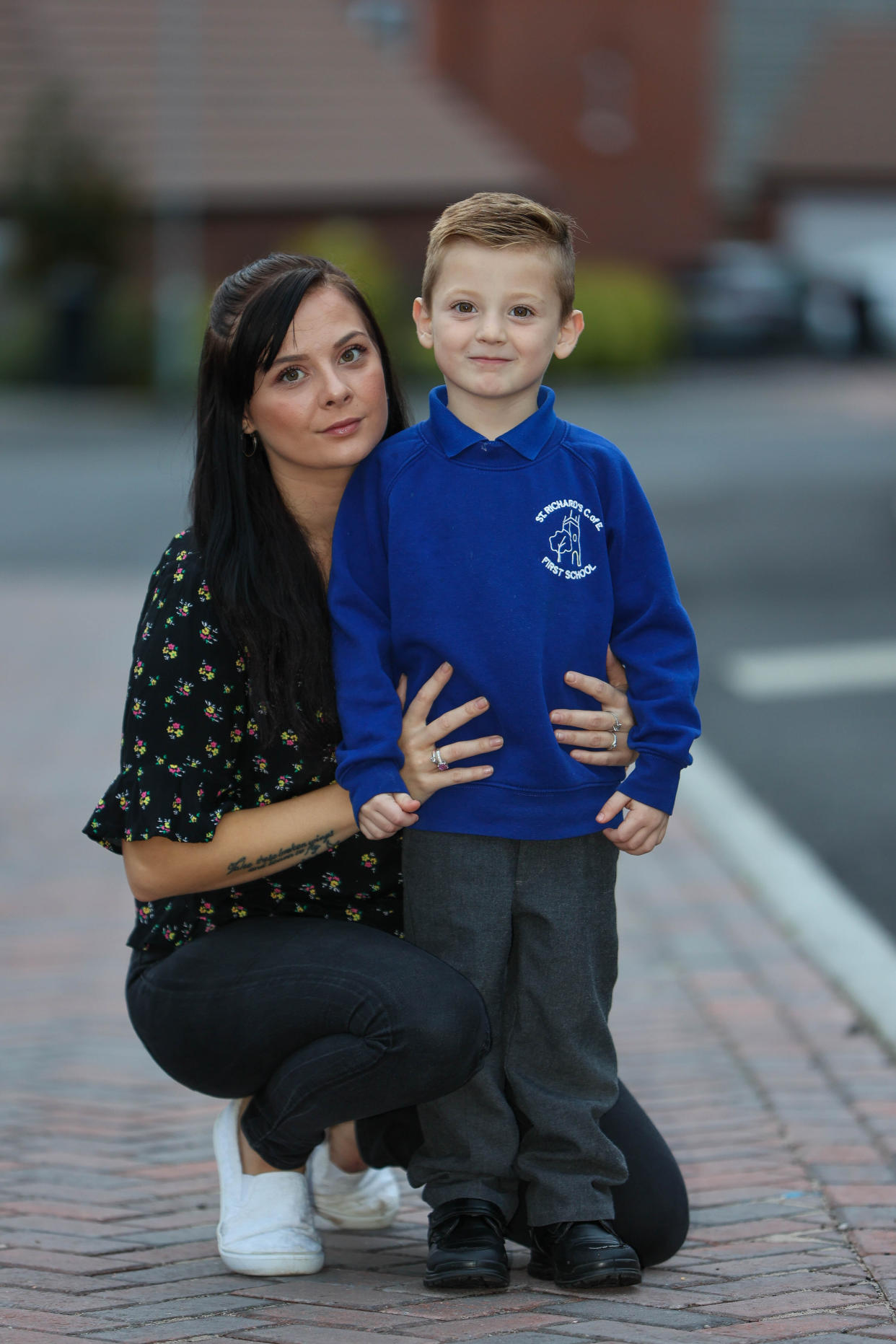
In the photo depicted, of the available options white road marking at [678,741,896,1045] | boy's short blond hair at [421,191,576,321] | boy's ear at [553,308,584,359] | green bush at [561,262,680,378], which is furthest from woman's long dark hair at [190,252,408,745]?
green bush at [561,262,680,378]

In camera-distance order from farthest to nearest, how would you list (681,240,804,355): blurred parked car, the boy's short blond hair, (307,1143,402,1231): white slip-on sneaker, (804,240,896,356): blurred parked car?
(804,240,896,356): blurred parked car
(681,240,804,355): blurred parked car
(307,1143,402,1231): white slip-on sneaker
the boy's short blond hair

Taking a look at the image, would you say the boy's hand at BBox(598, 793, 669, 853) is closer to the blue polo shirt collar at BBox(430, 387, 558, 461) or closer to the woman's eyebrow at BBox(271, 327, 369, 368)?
the blue polo shirt collar at BBox(430, 387, 558, 461)

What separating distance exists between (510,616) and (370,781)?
332 millimetres

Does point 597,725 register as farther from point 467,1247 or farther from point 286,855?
point 467,1247

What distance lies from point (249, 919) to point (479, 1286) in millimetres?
703

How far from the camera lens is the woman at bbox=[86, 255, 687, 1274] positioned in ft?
8.89

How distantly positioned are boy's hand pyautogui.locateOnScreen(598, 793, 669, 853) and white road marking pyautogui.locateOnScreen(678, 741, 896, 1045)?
67.8 inches

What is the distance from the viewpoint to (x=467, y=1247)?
107 inches

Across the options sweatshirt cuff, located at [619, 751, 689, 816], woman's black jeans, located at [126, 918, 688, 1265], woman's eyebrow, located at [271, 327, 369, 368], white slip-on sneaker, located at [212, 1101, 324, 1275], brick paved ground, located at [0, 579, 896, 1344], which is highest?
woman's eyebrow, located at [271, 327, 369, 368]

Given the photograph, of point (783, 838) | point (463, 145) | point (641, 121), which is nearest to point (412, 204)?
point (463, 145)

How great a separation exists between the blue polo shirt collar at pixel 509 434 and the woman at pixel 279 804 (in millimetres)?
149

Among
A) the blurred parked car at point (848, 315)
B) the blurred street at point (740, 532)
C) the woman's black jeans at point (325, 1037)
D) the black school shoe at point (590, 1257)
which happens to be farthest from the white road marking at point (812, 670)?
the blurred parked car at point (848, 315)

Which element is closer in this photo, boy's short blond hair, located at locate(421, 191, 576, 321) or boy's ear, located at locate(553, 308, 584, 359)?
boy's short blond hair, located at locate(421, 191, 576, 321)

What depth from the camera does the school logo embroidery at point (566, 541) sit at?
268 cm
